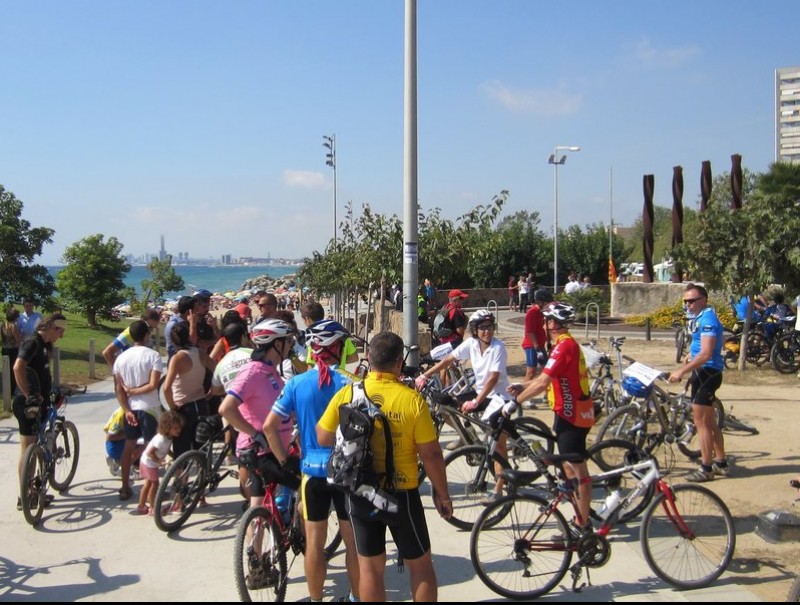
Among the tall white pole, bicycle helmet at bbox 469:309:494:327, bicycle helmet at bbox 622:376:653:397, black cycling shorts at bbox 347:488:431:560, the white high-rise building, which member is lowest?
black cycling shorts at bbox 347:488:431:560

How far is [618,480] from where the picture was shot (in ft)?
17.2

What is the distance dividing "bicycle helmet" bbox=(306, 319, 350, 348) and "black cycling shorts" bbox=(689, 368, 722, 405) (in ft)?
13.3

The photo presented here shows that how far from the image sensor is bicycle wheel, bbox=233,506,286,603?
4.47 meters

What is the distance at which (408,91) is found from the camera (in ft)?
34.6

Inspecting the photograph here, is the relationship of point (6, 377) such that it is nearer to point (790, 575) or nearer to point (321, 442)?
point (321, 442)

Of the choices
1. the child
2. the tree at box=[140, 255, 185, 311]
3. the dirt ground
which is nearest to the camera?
the dirt ground

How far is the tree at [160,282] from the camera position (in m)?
33.8

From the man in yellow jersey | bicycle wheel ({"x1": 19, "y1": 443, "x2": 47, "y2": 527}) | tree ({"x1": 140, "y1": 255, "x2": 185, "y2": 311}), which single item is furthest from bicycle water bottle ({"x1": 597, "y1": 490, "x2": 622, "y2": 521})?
tree ({"x1": 140, "y1": 255, "x2": 185, "y2": 311})

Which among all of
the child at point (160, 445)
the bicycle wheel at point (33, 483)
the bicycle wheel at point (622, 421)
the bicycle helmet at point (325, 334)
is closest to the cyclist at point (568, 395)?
the bicycle helmet at point (325, 334)

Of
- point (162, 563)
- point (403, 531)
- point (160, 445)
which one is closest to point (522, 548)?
point (403, 531)

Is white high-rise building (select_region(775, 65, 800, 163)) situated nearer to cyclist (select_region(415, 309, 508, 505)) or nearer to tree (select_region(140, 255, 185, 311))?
tree (select_region(140, 255, 185, 311))

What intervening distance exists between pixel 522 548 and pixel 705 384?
124 inches

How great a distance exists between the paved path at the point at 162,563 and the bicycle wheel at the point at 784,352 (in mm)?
9364

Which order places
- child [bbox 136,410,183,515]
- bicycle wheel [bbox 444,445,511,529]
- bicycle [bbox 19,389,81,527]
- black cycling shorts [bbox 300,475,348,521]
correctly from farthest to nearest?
child [bbox 136,410,183,515], bicycle [bbox 19,389,81,527], bicycle wheel [bbox 444,445,511,529], black cycling shorts [bbox 300,475,348,521]
